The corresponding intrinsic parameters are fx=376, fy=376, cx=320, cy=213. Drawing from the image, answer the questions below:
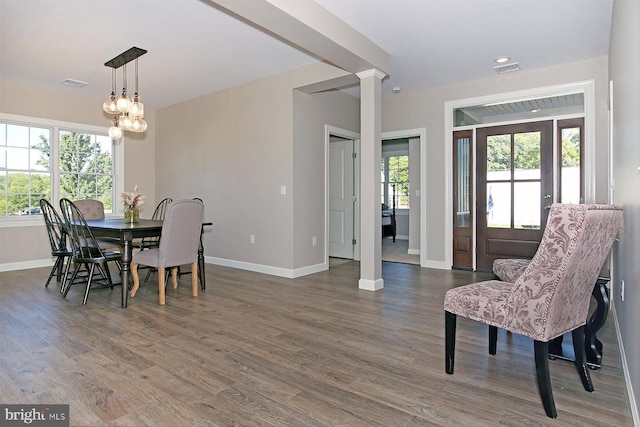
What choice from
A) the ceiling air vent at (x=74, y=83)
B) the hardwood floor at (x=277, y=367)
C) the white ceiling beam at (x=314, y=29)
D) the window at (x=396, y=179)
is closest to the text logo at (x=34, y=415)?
the hardwood floor at (x=277, y=367)

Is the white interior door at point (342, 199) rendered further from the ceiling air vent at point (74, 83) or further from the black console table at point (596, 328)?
the black console table at point (596, 328)

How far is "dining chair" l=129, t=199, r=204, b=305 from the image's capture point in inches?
138

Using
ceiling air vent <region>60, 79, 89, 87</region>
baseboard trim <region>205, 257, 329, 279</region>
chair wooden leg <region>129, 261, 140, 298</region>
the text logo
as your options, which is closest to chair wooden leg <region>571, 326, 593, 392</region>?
the text logo

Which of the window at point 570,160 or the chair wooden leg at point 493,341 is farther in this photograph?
the window at point 570,160

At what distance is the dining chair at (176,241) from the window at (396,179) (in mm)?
6590

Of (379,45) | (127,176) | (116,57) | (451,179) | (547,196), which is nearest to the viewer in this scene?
(379,45)

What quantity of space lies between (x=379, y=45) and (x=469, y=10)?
990mm

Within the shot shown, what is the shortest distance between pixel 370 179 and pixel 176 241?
211 centimetres

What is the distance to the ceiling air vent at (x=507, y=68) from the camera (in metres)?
4.49

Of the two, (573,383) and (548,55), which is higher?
(548,55)

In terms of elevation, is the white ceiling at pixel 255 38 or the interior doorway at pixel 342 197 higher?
the white ceiling at pixel 255 38

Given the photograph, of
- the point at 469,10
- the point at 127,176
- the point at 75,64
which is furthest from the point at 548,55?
the point at 127,176

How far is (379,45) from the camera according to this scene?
13.0 feet

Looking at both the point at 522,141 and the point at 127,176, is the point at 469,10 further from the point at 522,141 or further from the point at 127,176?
the point at 127,176
